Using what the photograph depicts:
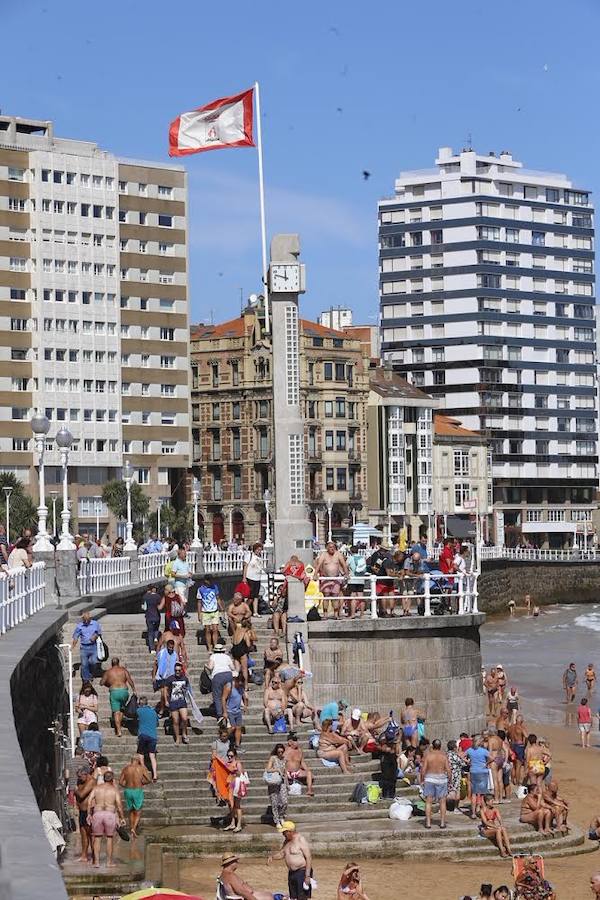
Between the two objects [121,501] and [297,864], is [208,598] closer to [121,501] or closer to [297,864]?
[297,864]

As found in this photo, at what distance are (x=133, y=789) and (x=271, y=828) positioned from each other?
225 cm

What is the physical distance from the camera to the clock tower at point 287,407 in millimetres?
33125

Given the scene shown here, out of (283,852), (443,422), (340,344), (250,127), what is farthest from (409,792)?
(443,422)

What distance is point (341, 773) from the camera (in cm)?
2502

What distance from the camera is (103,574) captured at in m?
35.0

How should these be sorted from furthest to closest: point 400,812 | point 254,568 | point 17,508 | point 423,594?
point 17,508 < point 254,568 < point 423,594 < point 400,812

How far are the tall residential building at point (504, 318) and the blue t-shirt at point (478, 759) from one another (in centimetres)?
11632

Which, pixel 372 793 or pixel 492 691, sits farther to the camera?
pixel 492 691

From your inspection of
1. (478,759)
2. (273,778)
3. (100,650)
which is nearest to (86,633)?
(100,650)

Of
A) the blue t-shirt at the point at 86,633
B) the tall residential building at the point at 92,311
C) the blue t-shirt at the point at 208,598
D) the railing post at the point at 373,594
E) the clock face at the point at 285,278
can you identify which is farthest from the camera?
the tall residential building at the point at 92,311

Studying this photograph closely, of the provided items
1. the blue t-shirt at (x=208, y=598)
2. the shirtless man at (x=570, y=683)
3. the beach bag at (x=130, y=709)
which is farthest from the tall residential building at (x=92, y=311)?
the beach bag at (x=130, y=709)

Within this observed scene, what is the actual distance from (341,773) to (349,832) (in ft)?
5.96

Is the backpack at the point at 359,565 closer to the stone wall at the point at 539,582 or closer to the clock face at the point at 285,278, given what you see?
the clock face at the point at 285,278

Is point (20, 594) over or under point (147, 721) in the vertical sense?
over
